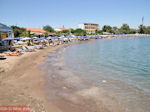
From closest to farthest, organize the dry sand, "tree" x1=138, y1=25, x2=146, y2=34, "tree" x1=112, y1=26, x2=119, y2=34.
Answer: the dry sand < "tree" x1=112, y1=26, x2=119, y2=34 < "tree" x1=138, y1=25, x2=146, y2=34

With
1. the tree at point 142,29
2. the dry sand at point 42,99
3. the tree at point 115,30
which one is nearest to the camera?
the dry sand at point 42,99

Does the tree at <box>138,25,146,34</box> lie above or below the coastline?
above

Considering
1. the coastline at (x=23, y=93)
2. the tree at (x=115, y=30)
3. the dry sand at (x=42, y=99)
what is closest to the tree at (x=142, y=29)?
the tree at (x=115, y=30)

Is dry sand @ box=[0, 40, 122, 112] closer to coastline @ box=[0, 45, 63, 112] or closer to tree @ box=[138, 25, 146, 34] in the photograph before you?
coastline @ box=[0, 45, 63, 112]

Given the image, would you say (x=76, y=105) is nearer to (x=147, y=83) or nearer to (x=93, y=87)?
(x=93, y=87)

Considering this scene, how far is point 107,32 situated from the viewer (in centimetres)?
8406

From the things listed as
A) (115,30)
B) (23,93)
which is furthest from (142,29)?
(23,93)

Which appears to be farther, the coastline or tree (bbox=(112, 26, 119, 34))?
tree (bbox=(112, 26, 119, 34))

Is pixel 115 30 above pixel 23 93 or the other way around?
above

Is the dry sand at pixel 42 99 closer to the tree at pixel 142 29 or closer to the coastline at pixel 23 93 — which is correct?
the coastline at pixel 23 93

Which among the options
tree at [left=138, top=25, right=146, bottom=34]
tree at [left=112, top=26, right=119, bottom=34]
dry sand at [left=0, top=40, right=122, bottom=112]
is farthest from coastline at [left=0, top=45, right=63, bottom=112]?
tree at [left=138, top=25, right=146, bottom=34]

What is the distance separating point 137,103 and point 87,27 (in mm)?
100656

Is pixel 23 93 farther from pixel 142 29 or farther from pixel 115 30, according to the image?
pixel 142 29

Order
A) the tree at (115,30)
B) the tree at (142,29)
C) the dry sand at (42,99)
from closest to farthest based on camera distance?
1. the dry sand at (42,99)
2. the tree at (115,30)
3. the tree at (142,29)
